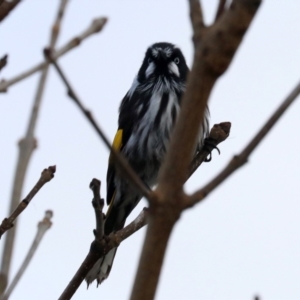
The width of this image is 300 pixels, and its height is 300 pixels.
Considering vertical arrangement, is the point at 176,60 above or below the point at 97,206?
above

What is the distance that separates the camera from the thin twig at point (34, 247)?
2.03 m

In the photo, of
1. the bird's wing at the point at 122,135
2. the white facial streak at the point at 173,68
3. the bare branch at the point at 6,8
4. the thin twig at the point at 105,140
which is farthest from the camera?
the white facial streak at the point at 173,68

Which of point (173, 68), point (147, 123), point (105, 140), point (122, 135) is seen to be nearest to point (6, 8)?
Answer: point (105, 140)

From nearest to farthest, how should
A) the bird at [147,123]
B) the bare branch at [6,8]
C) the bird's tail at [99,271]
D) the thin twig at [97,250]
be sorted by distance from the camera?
1. the bare branch at [6,8]
2. the thin twig at [97,250]
3. the bird's tail at [99,271]
4. the bird at [147,123]

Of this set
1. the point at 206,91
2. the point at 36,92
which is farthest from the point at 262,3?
the point at 36,92

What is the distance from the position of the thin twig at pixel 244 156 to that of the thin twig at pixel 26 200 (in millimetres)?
1100

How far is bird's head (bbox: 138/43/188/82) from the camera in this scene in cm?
624

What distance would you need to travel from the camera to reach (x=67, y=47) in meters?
2.06

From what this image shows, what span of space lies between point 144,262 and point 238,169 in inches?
12.1

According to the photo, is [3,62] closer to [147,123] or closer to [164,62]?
[147,123]

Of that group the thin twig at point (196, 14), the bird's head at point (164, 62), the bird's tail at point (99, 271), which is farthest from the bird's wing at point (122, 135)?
the thin twig at point (196, 14)

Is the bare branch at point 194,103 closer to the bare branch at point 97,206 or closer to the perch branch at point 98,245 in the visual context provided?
the perch branch at point 98,245

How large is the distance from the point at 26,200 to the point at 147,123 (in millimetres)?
3662

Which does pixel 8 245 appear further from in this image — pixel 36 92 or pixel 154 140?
pixel 154 140
